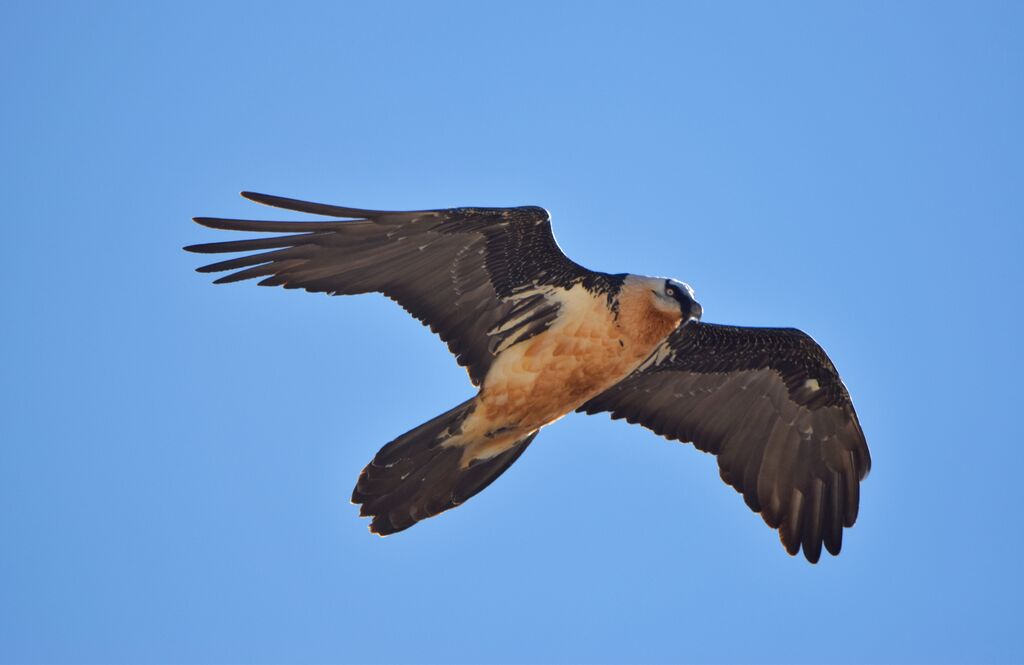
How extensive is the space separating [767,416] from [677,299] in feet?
7.52

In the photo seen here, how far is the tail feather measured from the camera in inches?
418

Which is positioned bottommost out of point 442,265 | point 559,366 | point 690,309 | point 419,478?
point 419,478

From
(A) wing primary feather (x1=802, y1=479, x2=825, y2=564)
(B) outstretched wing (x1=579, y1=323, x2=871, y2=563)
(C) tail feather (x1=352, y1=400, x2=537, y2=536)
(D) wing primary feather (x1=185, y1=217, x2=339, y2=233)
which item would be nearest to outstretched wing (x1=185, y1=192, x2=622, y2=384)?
(D) wing primary feather (x1=185, y1=217, x2=339, y2=233)

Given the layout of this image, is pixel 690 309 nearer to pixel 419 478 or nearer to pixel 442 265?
pixel 442 265

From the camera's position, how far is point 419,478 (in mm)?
10742

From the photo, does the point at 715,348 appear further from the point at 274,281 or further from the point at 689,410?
the point at 274,281

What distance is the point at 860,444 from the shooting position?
480 inches

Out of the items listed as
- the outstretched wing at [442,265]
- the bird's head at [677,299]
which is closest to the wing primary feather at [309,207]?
the outstretched wing at [442,265]

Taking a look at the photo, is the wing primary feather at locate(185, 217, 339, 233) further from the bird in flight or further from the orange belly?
the orange belly

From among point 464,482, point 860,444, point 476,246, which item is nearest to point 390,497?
point 464,482

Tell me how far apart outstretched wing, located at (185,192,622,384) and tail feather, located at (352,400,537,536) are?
66cm

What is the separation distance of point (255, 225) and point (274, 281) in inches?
19.8

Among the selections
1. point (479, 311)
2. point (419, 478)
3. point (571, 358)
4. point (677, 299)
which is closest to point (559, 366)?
point (571, 358)

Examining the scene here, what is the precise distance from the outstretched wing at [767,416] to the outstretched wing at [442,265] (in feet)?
5.18
